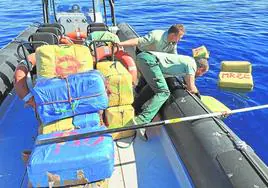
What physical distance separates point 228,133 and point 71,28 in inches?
229

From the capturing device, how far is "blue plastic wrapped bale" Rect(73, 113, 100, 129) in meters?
3.55

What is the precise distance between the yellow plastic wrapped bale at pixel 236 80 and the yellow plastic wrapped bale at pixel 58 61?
10.6 feet

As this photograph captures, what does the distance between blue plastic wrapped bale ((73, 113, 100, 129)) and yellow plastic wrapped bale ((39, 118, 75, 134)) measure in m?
0.05

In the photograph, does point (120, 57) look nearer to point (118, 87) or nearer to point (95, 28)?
point (118, 87)

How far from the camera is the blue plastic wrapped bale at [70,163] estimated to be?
2.85 metres

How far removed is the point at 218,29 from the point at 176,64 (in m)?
8.32

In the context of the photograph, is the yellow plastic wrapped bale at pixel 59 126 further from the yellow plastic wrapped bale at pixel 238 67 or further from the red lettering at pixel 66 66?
the yellow plastic wrapped bale at pixel 238 67

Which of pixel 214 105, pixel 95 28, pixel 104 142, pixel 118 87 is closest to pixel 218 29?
pixel 95 28

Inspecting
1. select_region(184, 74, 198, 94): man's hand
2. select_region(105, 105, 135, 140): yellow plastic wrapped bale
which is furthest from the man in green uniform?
select_region(105, 105, 135, 140): yellow plastic wrapped bale

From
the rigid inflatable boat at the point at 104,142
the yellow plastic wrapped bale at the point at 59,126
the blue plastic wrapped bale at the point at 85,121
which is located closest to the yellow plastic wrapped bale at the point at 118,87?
the rigid inflatable boat at the point at 104,142

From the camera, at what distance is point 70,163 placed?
2.86 metres

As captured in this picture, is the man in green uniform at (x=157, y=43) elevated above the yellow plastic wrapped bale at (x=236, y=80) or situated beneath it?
elevated above

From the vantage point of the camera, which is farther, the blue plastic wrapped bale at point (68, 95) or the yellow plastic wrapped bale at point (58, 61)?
the yellow plastic wrapped bale at point (58, 61)

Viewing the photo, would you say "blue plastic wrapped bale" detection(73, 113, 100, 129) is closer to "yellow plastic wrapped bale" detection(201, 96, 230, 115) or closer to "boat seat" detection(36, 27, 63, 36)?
"yellow plastic wrapped bale" detection(201, 96, 230, 115)
